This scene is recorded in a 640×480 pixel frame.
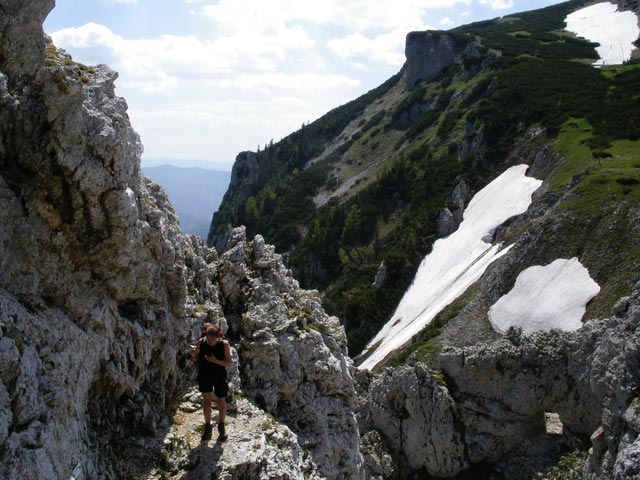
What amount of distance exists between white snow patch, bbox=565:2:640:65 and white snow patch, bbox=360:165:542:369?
229 feet

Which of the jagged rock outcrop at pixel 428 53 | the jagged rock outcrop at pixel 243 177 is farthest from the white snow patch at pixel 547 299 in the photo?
the jagged rock outcrop at pixel 243 177

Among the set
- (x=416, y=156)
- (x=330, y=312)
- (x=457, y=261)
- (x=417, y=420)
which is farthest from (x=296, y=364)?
(x=416, y=156)

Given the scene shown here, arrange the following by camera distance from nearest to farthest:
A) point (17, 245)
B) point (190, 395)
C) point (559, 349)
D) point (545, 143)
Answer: point (17, 245), point (190, 395), point (559, 349), point (545, 143)

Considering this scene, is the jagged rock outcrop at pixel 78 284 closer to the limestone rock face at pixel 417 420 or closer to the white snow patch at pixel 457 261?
the limestone rock face at pixel 417 420

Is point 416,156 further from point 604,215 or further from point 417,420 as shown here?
point 417,420

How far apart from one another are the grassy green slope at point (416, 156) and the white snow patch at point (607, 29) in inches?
171

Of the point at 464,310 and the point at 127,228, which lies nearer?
the point at 127,228

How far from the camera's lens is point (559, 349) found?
3231 cm

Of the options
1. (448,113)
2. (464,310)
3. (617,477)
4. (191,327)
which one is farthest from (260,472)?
(448,113)

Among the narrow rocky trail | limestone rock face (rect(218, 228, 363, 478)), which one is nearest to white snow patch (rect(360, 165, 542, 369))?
limestone rock face (rect(218, 228, 363, 478))

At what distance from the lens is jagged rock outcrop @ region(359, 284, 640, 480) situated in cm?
3105

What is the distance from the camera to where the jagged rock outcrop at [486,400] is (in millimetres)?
31047

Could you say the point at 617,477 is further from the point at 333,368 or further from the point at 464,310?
the point at 464,310

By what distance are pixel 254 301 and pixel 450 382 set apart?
20320mm
